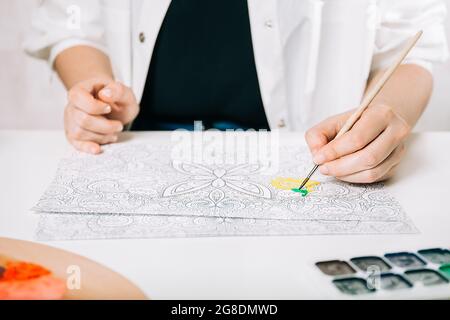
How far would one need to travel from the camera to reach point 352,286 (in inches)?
17.5

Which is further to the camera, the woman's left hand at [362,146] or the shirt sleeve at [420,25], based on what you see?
the shirt sleeve at [420,25]

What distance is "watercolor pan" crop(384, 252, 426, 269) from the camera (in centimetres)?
48

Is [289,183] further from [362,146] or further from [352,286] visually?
[352,286]

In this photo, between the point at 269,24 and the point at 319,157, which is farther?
the point at 269,24

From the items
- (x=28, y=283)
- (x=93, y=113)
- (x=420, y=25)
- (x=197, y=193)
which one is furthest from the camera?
(x=420, y=25)

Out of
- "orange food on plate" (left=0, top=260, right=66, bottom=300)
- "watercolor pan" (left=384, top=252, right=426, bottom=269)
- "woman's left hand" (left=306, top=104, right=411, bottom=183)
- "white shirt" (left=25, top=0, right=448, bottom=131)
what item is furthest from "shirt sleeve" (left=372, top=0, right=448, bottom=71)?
"orange food on plate" (left=0, top=260, right=66, bottom=300)

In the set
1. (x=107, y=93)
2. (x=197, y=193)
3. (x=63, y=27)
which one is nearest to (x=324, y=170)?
(x=197, y=193)

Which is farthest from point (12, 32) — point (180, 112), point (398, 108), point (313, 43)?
point (398, 108)

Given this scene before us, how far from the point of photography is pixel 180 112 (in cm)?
102

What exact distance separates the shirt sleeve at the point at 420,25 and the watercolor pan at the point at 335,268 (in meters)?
0.57

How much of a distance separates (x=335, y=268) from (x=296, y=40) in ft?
2.15

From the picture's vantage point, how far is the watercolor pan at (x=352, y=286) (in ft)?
1.44

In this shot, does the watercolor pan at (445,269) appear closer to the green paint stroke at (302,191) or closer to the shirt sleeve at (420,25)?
the green paint stroke at (302,191)

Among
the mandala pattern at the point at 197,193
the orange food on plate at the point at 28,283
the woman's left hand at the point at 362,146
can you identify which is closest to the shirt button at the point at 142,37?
the mandala pattern at the point at 197,193
